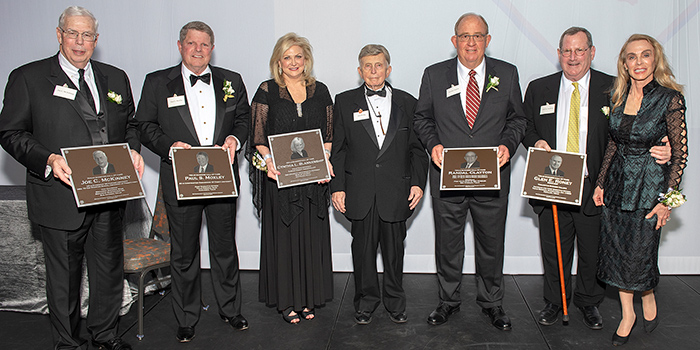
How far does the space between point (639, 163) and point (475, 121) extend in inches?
41.3

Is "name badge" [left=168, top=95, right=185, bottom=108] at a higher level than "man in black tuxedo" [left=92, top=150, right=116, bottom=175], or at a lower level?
higher

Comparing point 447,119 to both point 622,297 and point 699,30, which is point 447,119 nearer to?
point 622,297

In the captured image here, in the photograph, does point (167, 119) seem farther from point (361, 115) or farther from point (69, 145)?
point (361, 115)

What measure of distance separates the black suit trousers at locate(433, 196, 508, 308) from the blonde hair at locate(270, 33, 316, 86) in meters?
1.30

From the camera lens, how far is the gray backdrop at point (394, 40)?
476cm

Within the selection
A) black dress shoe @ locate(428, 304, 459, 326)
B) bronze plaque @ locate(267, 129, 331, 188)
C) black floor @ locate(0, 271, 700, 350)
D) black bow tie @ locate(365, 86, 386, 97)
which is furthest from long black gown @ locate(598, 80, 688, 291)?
bronze plaque @ locate(267, 129, 331, 188)

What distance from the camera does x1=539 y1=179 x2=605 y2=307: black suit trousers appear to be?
375cm

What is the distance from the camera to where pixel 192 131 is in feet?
11.5

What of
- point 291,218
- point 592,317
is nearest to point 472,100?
point 291,218

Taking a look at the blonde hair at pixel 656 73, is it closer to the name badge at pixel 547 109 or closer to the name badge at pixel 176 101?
the name badge at pixel 547 109

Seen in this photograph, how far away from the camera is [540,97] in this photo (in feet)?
12.4

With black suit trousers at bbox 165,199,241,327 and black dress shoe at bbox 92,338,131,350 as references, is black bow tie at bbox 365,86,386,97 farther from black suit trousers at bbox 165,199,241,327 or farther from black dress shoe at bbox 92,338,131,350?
black dress shoe at bbox 92,338,131,350

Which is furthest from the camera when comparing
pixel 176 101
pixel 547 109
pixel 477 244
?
pixel 477 244

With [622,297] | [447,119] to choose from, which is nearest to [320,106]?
[447,119]
